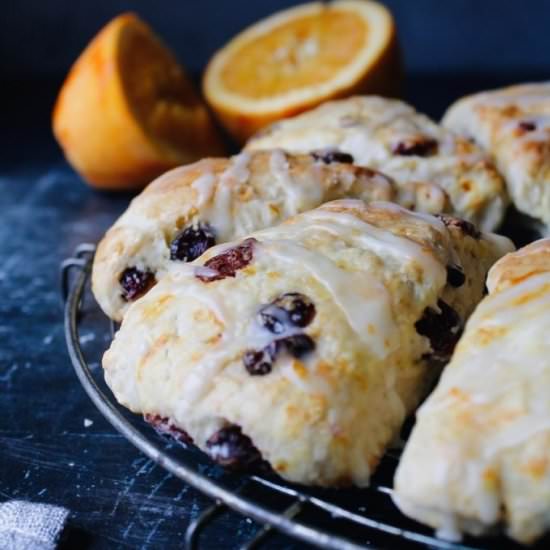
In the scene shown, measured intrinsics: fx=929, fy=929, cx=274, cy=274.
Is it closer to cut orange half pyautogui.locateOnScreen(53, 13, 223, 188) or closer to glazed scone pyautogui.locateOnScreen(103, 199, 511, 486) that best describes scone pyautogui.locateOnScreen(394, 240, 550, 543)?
glazed scone pyautogui.locateOnScreen(103, 199, 511, 486)

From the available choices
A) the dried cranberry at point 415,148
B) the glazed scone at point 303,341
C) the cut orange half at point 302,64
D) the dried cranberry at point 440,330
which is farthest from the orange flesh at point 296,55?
the dried cranberry at point 440,330

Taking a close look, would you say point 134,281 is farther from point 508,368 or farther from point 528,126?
point 528,126

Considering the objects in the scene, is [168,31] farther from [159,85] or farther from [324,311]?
[324,311]

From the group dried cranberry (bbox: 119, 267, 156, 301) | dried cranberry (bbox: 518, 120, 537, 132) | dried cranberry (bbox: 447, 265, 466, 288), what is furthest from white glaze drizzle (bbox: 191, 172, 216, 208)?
dried cranberry (bbox: 518, 120, 537, 132)

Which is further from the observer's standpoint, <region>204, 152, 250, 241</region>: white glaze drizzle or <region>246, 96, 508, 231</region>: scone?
<region>246, 96, 508, 231</region>: scone

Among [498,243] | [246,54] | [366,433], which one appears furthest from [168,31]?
[366,433]
